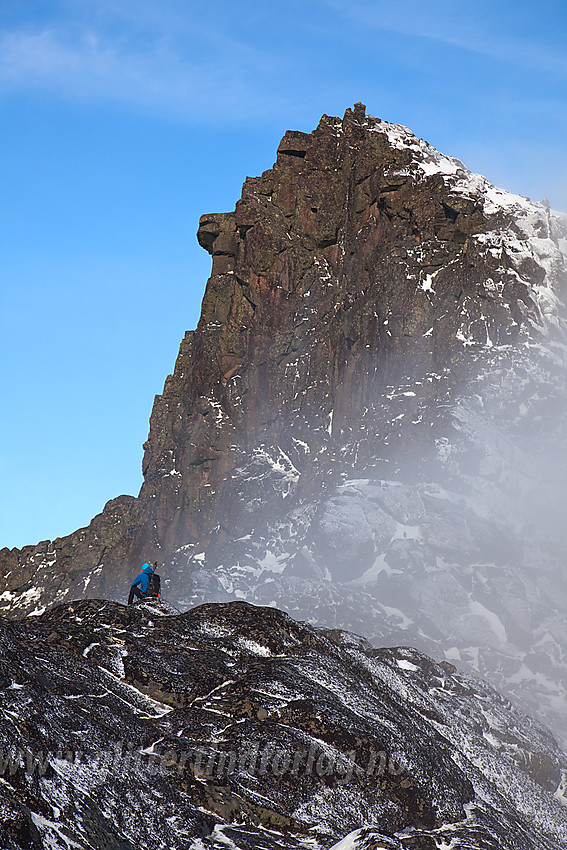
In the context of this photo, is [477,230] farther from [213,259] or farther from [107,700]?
[107,700]

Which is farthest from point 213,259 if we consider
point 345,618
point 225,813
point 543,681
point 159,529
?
point 225,813

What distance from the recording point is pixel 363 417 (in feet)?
533

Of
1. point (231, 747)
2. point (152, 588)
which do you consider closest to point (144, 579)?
point (152, 588)

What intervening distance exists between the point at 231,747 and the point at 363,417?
138610mm

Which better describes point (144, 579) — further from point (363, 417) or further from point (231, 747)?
point (363, 417)

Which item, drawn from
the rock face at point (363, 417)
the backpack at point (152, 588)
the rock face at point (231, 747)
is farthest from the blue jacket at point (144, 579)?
the rock face at point (363, 417)

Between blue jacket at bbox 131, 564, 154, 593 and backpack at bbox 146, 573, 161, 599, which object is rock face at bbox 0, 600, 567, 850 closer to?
backpack at bbox 146, 573, 161, 599

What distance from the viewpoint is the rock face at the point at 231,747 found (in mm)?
21312

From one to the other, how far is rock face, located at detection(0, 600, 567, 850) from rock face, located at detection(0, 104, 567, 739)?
293ft

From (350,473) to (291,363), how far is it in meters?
27.6

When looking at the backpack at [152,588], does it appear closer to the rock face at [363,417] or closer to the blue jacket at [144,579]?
the blue jacket at [144,579]

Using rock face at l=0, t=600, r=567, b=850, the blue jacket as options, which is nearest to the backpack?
the blue jacket

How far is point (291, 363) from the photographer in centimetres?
17225

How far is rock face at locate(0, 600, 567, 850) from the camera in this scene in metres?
21.3
